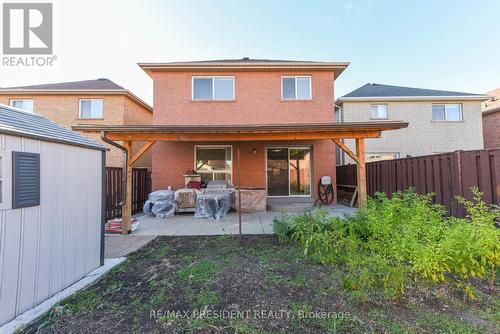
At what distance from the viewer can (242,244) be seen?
470cm

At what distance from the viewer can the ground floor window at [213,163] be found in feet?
30.7

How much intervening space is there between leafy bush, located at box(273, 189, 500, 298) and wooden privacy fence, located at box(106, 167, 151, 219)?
578 cm

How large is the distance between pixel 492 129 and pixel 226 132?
17774 mm

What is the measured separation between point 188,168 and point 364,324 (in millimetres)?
8070

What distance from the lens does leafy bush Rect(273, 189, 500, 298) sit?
2578 millimetres

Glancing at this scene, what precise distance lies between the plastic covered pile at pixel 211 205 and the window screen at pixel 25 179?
16.4 ft

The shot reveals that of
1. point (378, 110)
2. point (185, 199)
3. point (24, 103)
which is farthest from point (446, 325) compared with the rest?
point (24, 103)

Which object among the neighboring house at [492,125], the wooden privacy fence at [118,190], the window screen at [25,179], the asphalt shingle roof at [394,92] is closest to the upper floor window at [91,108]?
the wooden privacy fence at [118,190]

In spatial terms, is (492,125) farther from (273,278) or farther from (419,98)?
(273,278)

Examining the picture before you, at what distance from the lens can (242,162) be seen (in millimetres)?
9312

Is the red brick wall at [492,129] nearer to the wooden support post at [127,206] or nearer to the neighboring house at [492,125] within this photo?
the neighboring house at [492,125]

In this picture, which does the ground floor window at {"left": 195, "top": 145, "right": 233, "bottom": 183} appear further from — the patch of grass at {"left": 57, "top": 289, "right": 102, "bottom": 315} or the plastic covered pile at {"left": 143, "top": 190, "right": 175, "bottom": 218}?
the patch of grass at {"left": 57, "top": 289, "right": 102, "bottom": 315}

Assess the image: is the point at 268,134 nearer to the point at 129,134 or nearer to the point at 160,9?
the point at 129,134

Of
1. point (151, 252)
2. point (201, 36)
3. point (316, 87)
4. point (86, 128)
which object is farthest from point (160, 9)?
point (151, 252)
